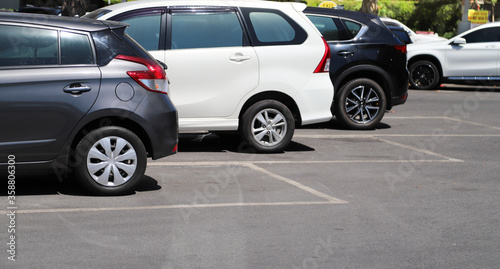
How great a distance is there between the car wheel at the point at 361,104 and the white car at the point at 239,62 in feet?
7.76

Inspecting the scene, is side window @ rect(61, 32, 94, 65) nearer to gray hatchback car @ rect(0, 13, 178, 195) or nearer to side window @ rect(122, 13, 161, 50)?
gray hatchback car @ rect(0, 13, 178, 195)

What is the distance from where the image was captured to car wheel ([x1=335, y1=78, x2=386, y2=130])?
40.5 ft

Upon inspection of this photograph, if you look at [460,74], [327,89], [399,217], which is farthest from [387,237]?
[460,74]

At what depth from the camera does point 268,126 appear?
9875 mm

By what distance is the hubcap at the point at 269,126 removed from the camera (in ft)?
32.3

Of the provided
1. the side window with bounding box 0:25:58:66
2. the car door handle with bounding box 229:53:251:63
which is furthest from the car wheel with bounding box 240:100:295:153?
→ the side window with bounding box 0:25:58:66

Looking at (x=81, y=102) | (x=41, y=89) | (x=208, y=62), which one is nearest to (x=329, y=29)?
(x=208, y=62)

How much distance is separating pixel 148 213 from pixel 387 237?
80.1 inches

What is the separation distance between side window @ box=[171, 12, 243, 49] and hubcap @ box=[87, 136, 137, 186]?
100.0 inches

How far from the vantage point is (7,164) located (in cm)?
693

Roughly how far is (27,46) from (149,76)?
1134mm

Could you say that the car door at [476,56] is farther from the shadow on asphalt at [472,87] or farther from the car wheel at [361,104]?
the car wheel at [361,104]

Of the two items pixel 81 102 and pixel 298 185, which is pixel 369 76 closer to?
pixel 298 185

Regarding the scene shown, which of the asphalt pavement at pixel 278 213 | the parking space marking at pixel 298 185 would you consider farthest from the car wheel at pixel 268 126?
the parking space marking at pixel 298 185
